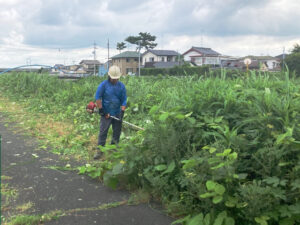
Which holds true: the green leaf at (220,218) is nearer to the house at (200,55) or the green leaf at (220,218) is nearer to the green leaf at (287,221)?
the green leaf at (287,221)

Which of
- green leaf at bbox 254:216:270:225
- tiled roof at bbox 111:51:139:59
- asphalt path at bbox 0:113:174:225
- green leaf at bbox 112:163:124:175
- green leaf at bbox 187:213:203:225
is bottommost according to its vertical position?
asphalt path at bbox 0:113:174:225

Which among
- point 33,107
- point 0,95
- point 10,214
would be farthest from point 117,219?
point 0,95

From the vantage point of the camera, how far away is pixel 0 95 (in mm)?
12742

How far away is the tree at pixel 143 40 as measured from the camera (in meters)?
59.8

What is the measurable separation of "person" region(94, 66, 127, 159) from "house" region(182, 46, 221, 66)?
50.5m

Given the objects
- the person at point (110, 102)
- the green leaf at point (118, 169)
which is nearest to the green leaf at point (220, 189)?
the green leaf at point (118, 169)

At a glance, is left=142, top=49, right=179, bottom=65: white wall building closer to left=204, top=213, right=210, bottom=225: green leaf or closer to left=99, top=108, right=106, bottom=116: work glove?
left=99, top=108, right=106, bottom=116: work glove

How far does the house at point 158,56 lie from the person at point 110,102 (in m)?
51.7

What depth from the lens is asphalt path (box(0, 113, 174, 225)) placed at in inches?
126

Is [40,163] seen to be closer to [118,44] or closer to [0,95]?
[0,95]

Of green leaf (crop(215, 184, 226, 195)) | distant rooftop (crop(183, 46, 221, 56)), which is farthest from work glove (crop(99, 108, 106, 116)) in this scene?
distant rooftop (crop(183, 46, 221, 56))

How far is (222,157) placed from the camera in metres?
2.96

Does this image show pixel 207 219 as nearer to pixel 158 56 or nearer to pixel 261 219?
pixel 261 219

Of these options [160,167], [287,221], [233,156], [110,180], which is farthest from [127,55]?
[287,221]
